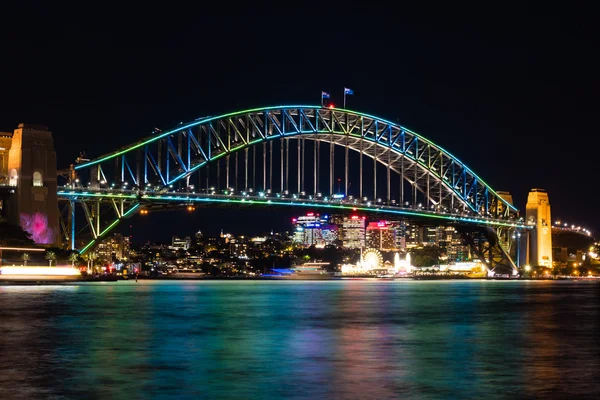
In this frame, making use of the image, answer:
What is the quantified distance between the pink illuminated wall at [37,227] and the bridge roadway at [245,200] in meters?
2.83

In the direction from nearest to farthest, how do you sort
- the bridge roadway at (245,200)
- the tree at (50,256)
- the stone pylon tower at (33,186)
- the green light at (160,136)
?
1. the tree at (50,256)
2. the stone pylon tower at (33,186)
3. the bridge roadway at (245,200)
4. the green light at (160,136)

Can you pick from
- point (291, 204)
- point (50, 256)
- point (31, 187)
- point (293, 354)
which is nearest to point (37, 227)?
point (31, 187)

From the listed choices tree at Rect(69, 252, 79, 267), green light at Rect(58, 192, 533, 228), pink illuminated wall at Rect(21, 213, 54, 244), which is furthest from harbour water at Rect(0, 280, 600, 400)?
green light at Rect(58, 192, 533, 228)

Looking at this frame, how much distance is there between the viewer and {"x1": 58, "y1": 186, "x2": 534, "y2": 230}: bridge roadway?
7744cm

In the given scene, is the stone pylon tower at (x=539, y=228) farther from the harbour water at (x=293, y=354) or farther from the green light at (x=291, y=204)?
the harbour water at (x=293, y=354)

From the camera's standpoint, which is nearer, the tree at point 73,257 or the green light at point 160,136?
the tree at point 73,257

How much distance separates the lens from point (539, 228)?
129 meters

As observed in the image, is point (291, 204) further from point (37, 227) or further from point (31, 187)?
point (31, 187)

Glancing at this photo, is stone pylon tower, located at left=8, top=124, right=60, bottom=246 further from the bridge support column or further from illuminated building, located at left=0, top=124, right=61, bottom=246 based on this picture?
the bridge support column

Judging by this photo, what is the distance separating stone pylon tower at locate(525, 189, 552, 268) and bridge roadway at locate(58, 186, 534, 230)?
60.6 feet

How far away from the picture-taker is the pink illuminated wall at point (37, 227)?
73.8 metres

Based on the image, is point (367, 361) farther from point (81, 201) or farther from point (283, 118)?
point (283, 118)

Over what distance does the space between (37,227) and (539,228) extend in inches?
2796

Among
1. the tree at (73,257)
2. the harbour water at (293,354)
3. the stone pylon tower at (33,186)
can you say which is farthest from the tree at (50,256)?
the harbour water at (293,354)
